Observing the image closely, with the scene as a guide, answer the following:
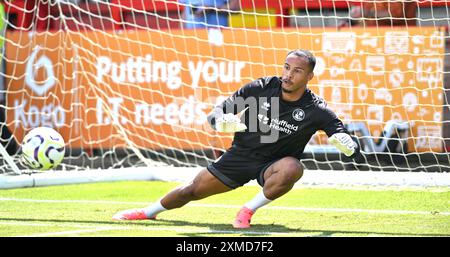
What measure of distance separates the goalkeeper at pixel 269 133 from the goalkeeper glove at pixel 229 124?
24mm

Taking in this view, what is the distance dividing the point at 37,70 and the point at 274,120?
7.98 m

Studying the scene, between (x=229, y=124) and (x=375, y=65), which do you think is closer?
(x=229, y=124)

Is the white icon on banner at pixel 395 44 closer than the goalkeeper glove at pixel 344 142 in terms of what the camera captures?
No

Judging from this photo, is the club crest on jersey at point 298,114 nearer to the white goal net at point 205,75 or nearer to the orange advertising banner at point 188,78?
the white goal net at point 205,75

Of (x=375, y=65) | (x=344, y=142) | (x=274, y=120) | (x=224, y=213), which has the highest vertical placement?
(x=375, y=65)

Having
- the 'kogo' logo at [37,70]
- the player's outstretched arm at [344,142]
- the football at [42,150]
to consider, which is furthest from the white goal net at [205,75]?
the player's outstretched arm at [344,142]

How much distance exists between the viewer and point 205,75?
48.8 feet

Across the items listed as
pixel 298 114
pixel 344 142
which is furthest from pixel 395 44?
pixel 344 142

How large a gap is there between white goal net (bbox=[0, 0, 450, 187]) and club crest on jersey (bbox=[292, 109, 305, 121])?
4.82m

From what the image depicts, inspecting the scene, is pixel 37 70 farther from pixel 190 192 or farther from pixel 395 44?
pixel 190 192

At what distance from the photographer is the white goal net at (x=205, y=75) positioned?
13750 millimetres
